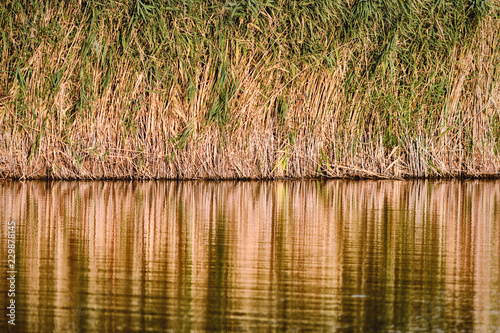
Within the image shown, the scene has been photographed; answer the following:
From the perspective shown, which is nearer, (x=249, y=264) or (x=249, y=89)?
(x=249, y=264)

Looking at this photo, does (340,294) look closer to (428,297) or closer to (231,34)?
(428,297)

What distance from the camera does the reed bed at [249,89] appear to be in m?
8.09

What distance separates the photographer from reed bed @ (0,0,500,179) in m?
8.09

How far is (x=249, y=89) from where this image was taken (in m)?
8.51

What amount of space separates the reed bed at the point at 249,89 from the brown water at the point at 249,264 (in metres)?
1.43

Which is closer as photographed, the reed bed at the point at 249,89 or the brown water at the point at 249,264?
the brown water at the point at 249,264

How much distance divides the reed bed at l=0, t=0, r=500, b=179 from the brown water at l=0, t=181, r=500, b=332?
1.43 m

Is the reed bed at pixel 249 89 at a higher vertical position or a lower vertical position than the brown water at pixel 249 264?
higher

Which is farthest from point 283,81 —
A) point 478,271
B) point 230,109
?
point 478,271

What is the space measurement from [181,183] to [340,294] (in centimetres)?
521

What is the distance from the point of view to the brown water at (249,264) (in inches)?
109

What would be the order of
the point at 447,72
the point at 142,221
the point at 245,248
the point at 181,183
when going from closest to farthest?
the point at 245,248
the point at 142,221
the point at 181,183
the point at 447,72

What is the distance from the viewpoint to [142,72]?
8273 millimetres

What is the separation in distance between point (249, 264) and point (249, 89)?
4.92m
